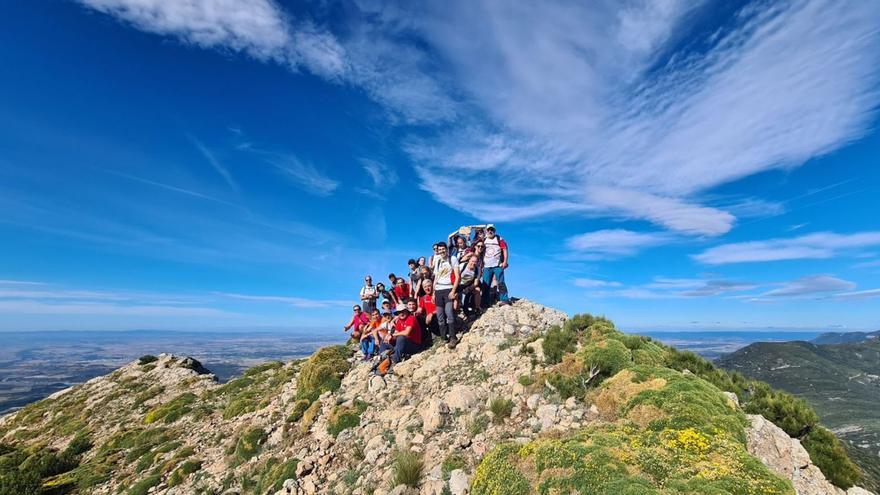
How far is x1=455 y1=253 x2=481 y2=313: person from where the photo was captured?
17156 millimetres

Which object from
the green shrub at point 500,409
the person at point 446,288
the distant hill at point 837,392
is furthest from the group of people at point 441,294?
the distant hill at point 837,392

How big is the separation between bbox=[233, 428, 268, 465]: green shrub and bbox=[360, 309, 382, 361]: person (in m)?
5.46

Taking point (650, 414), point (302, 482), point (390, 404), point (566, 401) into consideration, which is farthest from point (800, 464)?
point (302, 482)

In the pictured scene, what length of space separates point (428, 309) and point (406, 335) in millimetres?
1778

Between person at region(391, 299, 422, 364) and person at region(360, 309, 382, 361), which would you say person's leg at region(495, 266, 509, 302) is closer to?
person at region(391, 299, 422, 364)

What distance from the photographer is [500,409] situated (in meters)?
10.7

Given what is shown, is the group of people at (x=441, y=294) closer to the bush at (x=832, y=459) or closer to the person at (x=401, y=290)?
the person at (x=401, y=290)

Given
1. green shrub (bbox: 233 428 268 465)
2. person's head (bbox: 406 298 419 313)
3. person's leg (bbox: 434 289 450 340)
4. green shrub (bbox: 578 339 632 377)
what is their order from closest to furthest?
1. green shrub (bbox: 578 339 632 377)
2. green shrub (bbox: 233 428 268 465)
3. person's leg (bbox: 434 289 450 340)
4. person's head (bbox: 406 298 419 313)

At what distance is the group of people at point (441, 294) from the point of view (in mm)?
15688

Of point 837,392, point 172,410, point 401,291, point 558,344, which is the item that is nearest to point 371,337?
point 401,291

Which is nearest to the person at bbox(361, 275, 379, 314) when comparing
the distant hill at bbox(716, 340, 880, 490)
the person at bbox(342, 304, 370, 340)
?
the person at bbox(342, 304, 370, 340)

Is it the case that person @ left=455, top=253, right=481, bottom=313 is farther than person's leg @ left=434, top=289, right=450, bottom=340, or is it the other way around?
person @ left=455, top=253, right=481, bottom=313

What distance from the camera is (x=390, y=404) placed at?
13609 millimetres

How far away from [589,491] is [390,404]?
834 centimetres
